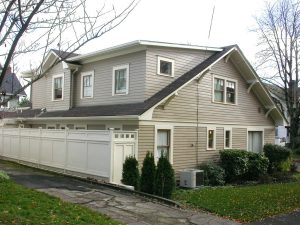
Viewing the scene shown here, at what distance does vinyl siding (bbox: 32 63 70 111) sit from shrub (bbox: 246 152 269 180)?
10521 mm

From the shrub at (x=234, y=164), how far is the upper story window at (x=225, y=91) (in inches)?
118

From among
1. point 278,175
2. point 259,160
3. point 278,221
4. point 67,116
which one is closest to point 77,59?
point 67,116

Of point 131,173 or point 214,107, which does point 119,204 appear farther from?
point 214,107

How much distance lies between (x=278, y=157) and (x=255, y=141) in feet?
5.99

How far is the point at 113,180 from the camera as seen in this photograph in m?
15.3

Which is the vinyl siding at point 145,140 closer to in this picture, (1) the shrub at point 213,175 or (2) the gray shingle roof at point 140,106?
(2) the gray shingle roof at point 140,106

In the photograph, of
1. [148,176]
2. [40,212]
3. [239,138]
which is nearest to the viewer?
[40,212]

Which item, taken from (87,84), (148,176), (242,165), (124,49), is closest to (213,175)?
(242,165)

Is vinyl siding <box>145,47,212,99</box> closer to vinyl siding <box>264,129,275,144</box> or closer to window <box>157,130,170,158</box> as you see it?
window <box>157,130,170,158</box>

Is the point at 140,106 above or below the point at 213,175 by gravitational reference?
above

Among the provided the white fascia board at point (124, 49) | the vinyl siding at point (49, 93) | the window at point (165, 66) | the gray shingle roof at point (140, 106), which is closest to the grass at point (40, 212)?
the gray shingle roof at point (140, 106)

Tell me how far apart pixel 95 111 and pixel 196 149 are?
17.5 ft

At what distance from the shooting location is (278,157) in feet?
79.8

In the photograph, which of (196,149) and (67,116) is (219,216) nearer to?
(196,149)
